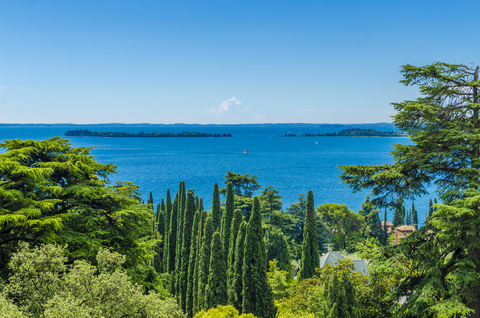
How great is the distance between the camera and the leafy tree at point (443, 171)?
947 centimetres

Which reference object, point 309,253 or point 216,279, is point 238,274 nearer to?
point 216,279

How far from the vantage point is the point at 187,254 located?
3284 centimetres

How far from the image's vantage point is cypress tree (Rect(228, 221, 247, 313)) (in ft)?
79.3

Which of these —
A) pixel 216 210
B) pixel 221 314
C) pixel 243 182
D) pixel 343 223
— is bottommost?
pixel 343 223

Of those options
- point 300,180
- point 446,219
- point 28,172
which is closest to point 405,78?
point 446,219

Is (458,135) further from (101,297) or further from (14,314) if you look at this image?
(14,314)

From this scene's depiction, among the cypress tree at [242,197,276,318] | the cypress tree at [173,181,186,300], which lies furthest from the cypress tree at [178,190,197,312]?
the cypress tree at [242,197,276,318]

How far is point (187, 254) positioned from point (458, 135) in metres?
27.9

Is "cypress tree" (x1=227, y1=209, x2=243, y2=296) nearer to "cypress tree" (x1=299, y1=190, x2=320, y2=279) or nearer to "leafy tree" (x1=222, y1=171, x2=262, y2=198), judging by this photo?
"cypress tree" (x1=299, y1=190, x2=320, y2=279)

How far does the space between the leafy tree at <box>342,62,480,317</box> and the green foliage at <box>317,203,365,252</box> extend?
4530 centimetres

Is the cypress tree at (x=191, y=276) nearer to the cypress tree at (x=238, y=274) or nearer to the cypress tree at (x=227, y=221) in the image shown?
the cypress tree at (x=227, y=221)

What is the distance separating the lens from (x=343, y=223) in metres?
56.6

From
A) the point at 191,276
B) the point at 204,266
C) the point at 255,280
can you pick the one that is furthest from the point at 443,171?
the point at 191,276

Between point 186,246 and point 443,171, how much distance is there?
26.6 m
